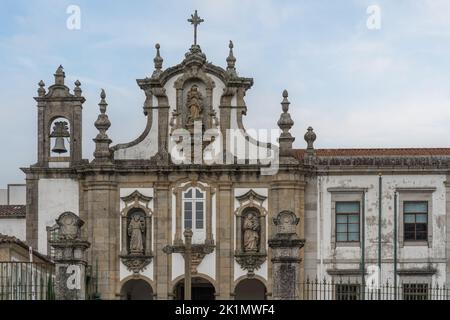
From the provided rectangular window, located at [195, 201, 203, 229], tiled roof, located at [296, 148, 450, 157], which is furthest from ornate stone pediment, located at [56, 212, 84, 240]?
tiled roof, located at [296, 148, 450, 157]

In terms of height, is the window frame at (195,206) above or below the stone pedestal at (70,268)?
above

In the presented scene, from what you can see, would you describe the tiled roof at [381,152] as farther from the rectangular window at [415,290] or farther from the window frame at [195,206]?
the rectangular window at [415,290]

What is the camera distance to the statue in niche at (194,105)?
161ft

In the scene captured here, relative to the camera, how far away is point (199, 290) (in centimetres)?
4972

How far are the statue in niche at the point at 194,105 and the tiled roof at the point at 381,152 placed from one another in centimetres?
371

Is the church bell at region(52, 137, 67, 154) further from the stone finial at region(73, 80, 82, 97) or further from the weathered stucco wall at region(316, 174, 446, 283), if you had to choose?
the weathered stucco wall at region(316, 174, 446, 283)

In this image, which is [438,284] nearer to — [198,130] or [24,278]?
[198,130]

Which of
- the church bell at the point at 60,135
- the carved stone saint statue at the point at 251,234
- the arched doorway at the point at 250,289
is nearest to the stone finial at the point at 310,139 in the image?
the carved stone saint statue at the point at 251,234

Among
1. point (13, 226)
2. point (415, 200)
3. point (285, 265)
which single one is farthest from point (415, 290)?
point (13, 226)

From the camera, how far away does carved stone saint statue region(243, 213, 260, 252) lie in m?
48.4

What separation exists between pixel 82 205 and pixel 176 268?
388 centimetres

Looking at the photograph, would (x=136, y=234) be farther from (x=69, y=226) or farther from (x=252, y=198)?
(x=69, y=226)
